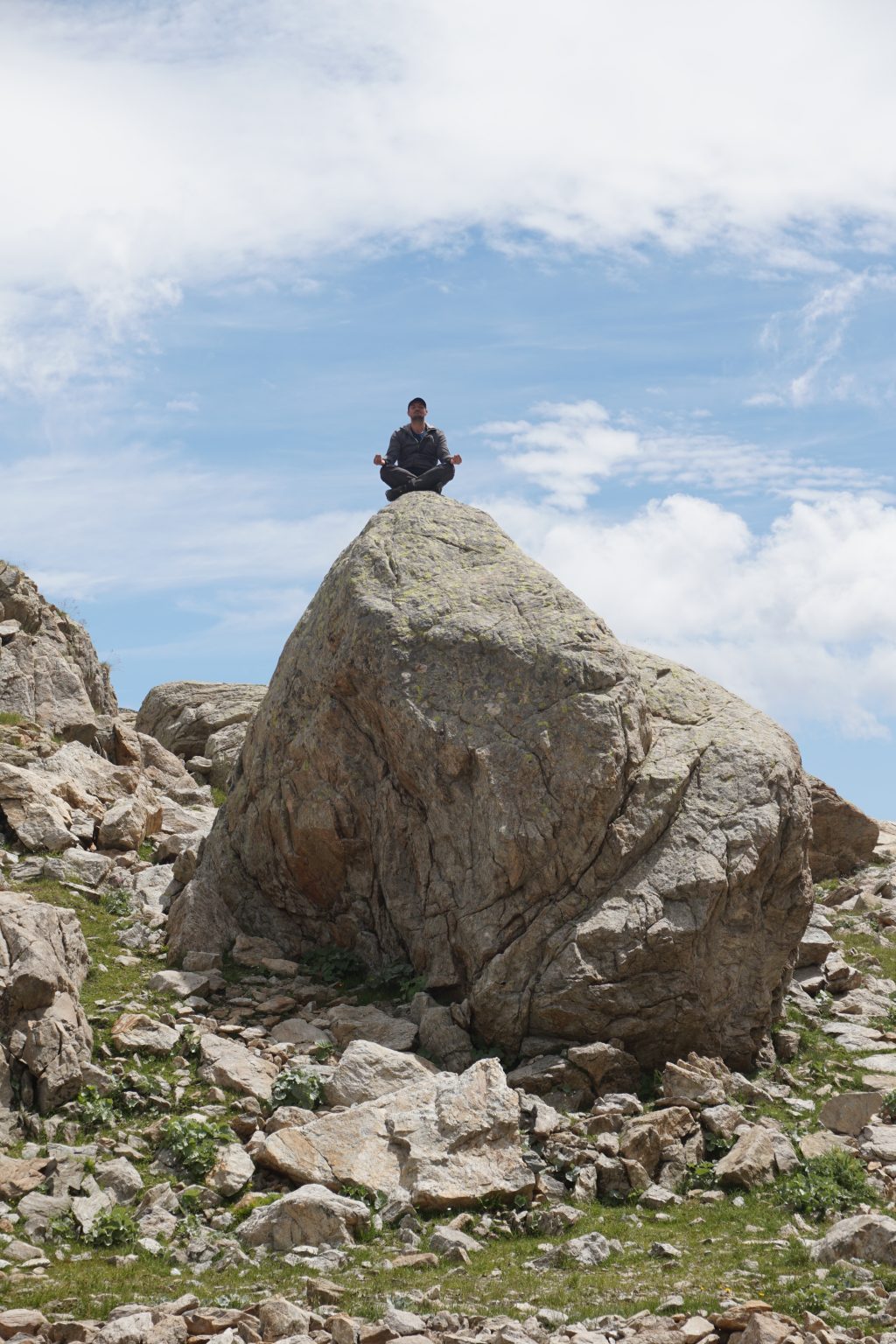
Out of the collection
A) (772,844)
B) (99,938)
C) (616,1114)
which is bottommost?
(616,1114)

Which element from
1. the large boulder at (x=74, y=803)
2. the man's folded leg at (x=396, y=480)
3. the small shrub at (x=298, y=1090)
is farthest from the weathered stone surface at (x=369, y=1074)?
the man's folded leg at (x=396, y=480)

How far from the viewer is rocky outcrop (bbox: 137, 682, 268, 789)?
42.4 m

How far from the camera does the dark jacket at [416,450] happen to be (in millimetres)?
29844

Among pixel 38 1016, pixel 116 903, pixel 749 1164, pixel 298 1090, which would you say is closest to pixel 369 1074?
pixel 298 1090

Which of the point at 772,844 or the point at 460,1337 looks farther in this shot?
the point at 772,844

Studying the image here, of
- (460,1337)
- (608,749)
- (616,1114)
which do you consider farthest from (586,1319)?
(608,749)

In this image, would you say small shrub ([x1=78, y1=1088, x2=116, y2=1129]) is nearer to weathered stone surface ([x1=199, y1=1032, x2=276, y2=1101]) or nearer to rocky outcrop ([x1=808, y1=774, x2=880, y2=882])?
weathered stone surface ([x1=199, y1=1032, x2=276, y2=1101])

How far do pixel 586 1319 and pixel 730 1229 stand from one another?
3.62 metres

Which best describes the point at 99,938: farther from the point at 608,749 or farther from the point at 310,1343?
the point at 310,1343

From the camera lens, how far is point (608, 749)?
21.8 metres

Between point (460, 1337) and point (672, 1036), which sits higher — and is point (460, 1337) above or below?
below

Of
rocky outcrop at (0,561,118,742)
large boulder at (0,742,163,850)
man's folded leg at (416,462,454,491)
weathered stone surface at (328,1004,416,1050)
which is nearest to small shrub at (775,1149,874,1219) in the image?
weathered stone surface at (328,1004,416,1050)

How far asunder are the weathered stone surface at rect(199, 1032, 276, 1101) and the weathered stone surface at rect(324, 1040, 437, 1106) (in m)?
0.98

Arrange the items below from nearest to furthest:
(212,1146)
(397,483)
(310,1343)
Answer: (310,1343) → (212,1146) → (397,483)
